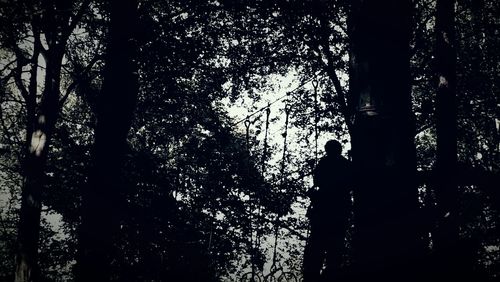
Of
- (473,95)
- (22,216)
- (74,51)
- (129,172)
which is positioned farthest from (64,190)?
(473,95)

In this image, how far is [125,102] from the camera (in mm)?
6645

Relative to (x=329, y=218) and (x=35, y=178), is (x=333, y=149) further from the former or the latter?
Result: (x=35, y=178)

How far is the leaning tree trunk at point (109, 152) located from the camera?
5.52 meters

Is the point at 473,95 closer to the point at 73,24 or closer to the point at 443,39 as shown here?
the point at 443,39

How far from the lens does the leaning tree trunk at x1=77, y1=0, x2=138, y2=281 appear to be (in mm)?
5516

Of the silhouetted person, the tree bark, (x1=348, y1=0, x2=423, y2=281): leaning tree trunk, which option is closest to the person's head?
the silhouetted person

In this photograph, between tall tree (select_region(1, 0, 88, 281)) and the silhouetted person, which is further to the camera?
tall tree (select_region(1, 0, 88, 281))

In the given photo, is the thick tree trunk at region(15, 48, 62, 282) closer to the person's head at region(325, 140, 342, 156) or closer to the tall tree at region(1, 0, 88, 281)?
the tall tree at region(1, 0, 88, 281)

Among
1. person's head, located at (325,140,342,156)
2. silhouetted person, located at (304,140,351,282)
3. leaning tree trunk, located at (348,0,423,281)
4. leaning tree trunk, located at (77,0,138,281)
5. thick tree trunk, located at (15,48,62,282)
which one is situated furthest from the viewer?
thick tree trunk, located at (15,48,62,282)

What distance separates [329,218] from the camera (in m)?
3.95

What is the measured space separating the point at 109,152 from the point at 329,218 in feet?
15.1

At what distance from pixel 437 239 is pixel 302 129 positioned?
11.7 metres

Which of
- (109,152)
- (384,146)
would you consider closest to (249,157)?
(109,152)

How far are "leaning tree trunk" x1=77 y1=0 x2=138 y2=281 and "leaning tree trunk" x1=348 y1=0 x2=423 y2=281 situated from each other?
16.3ft
